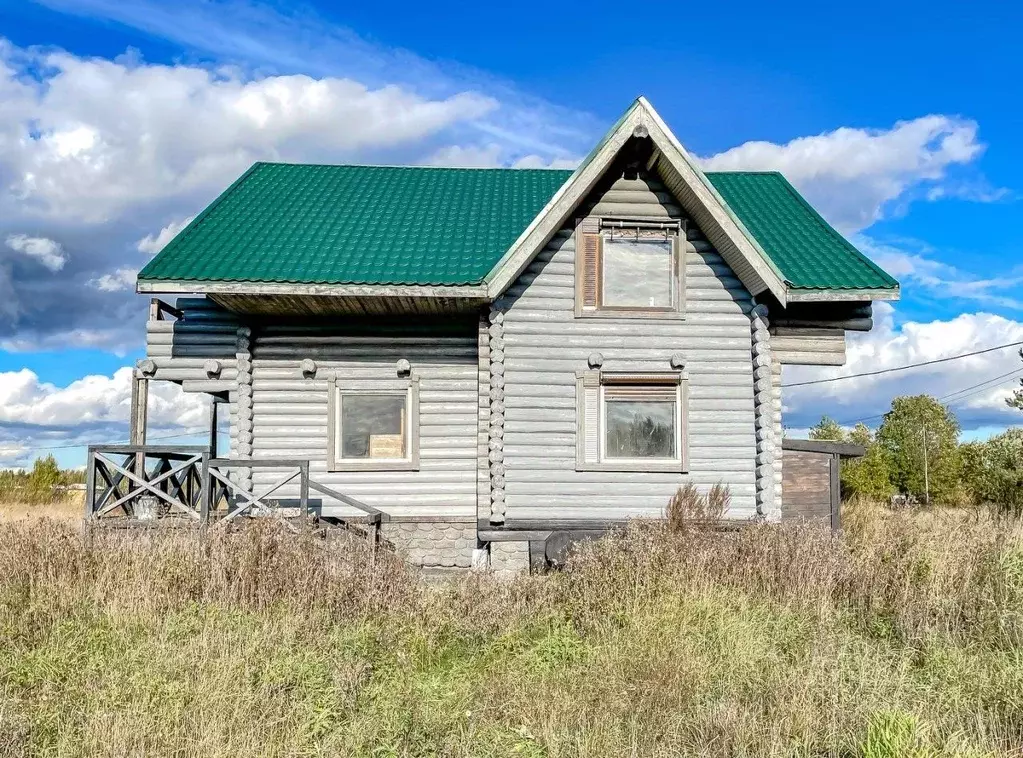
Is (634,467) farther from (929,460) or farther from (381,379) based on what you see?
(929,460)

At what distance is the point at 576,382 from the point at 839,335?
4277 millimetres

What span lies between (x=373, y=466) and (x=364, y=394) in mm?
1202

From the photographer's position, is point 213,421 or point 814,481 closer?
point 814,481

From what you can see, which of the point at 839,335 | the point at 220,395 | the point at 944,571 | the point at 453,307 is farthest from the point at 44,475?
the point at 944,571

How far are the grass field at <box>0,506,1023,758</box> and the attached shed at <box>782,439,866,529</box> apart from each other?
2325mm

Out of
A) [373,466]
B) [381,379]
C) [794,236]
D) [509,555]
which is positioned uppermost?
[794,236]

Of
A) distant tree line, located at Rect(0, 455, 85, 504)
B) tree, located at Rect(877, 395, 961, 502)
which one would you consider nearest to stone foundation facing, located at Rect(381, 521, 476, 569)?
distant tree line, located at Rect(0, 455, 85, 504)

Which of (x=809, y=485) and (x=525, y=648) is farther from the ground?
(x=809, y=485)

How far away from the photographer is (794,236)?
44.5 ft

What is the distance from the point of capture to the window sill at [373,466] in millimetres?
12836

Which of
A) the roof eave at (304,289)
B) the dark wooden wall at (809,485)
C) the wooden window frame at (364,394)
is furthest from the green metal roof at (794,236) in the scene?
the wooden window frame at (364,394)

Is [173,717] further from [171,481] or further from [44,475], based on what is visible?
[44,475]

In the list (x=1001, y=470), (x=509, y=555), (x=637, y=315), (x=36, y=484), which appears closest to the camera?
(x=509, y=555)

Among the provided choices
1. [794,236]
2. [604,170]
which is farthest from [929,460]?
[604,170]
